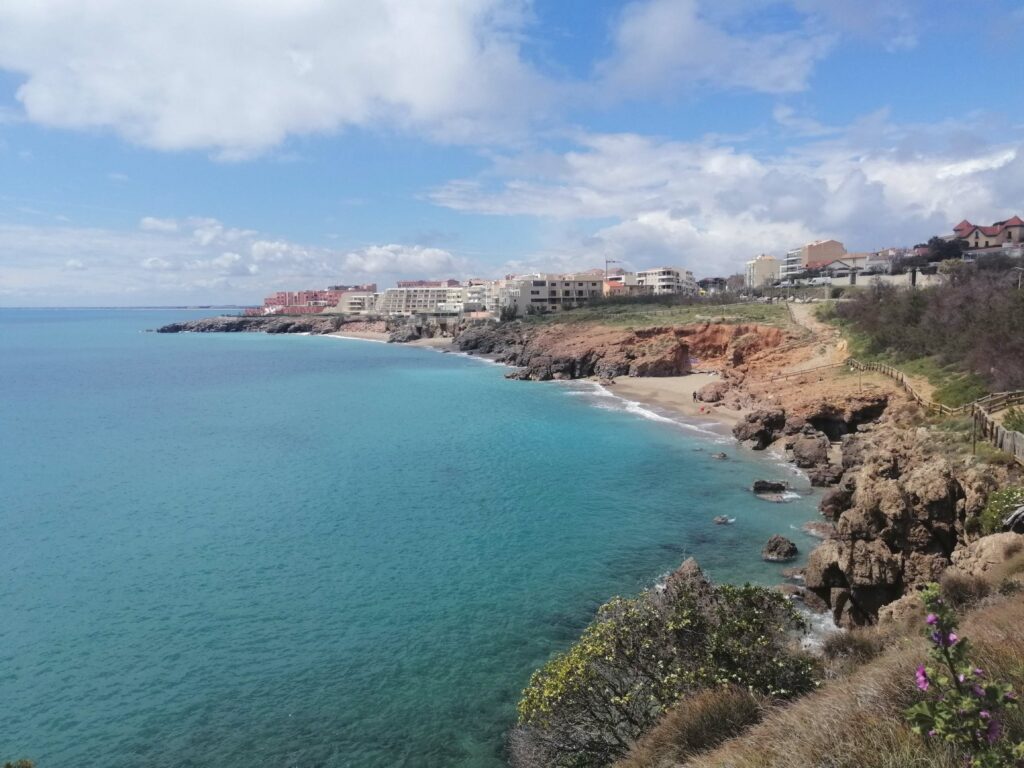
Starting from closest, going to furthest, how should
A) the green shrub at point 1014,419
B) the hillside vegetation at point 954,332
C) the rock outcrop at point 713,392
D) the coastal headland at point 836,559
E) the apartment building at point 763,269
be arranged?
the coastal headland at point 836,559 < the green shrub at point 1014,419 < the hillside vegetation at point 954,332 < the rock outcrop at point 713,392 < the apartment building at point 763,269

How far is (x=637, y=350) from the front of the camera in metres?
82.1

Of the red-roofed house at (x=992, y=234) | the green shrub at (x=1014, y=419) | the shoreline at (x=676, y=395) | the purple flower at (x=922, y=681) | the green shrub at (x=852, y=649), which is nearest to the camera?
the purple flower at (x=922, y=681)

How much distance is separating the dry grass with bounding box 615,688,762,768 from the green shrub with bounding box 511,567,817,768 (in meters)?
1.25

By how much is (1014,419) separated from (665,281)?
146 meters

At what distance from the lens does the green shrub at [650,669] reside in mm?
11648


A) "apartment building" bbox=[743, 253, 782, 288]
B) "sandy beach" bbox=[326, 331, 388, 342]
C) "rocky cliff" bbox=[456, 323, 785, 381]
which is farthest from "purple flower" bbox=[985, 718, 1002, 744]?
Result: "apartment building" bbox=[743, 253, 782, 288]

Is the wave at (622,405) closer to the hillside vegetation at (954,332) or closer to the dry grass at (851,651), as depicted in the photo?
the hillside vegetation at (954,332)

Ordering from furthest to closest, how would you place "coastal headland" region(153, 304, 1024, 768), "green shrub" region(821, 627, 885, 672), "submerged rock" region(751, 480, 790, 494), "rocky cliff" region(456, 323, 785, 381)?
"rocky cliff" region(456, 323, 785, 381) < "submerged rock" region(751, 480, 790, 494) < "green shrub" region(821, 627, 885, 672) < "coastal headland" region(153, 304, 1024, 768)

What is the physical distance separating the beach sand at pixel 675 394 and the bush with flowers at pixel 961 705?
1905 inches

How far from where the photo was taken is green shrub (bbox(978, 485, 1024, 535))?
1848 cm

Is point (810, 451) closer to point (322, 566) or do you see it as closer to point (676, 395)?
point (676, 395)

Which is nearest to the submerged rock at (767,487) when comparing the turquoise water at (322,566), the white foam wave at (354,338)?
the turquoise water at (322,566)

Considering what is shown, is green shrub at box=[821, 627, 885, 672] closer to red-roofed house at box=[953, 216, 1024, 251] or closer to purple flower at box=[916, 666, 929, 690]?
purple flower at box=[916, 666, 929, 690]

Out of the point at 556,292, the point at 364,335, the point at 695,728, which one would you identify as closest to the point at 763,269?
the point at 556,292
